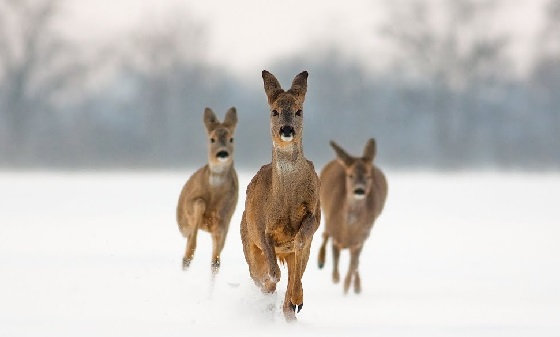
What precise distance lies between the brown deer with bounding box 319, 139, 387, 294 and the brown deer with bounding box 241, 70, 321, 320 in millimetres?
4935

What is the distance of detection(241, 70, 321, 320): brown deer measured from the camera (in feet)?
22.2

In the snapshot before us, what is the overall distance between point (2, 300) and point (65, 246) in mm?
6377

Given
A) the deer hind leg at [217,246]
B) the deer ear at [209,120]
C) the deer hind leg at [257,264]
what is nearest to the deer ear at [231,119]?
the deer ear at [209,120]

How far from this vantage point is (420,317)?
8.84m

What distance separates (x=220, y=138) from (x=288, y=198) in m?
4.74

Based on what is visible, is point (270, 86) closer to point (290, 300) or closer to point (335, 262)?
point (290, 300)

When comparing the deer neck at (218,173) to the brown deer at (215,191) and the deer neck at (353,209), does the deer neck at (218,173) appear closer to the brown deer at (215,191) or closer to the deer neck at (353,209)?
the brown deer at (215,191)

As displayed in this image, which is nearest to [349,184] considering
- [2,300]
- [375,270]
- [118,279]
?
[375,270]

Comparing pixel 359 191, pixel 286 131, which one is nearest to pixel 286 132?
pixel 286 131

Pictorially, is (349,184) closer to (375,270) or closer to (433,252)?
(375,270)

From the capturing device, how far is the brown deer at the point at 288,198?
22.2ft

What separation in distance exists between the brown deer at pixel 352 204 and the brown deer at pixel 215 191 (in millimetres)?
1579

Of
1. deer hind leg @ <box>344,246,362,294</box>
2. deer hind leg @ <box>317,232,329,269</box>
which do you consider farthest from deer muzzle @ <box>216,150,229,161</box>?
deer hind leg @ <box>317,232,329,269</box>

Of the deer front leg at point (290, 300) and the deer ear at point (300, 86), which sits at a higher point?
the deer ear at point (300, 86)
